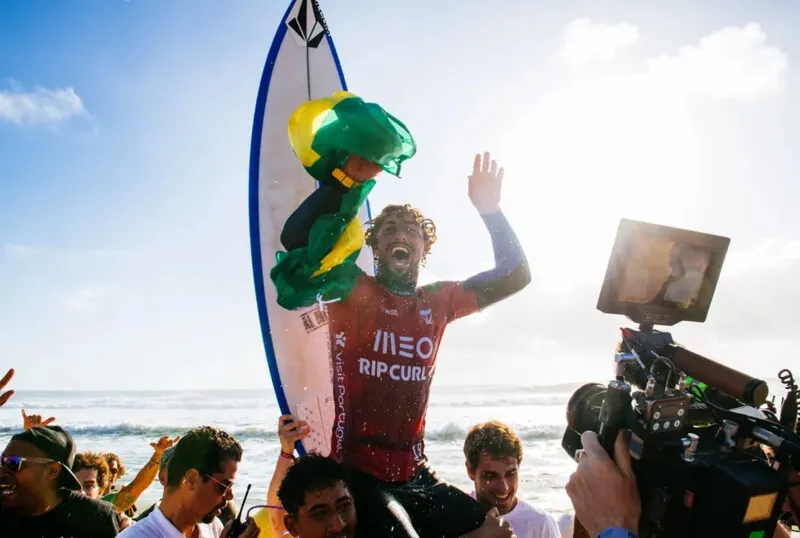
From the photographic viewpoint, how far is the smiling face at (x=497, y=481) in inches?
135

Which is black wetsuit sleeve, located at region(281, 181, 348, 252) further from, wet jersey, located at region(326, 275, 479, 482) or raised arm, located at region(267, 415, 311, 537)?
raised arm, located at region(267, 415, 311, 537)

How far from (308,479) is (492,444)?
1320 millimetres

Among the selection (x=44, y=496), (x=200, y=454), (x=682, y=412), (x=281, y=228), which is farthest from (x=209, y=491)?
(x=682, y=412)

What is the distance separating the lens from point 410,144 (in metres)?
2.91

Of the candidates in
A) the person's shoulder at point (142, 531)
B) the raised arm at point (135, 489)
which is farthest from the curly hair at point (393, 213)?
the raised arm at point (135, 489)

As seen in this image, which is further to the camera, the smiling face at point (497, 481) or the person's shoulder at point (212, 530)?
the smiling face at point (497, 481)

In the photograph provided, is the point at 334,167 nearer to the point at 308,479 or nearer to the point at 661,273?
the point at 308,479

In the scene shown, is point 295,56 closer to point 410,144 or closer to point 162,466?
point 410,144

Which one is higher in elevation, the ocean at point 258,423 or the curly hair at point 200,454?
the curly hair at point 200,454

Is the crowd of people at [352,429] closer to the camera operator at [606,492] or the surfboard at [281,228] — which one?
the surfboard at [281,228]

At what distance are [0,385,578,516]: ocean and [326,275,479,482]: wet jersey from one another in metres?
6.75


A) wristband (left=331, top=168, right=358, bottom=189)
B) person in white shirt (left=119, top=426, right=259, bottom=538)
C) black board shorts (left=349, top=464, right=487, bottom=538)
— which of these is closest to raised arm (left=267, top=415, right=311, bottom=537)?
person in white shirt (left=119, top=426, right=259, bottom=538)

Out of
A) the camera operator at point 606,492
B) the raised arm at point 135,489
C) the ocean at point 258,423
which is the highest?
the camera operator at point 606,492

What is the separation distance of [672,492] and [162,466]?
2.56 meters
